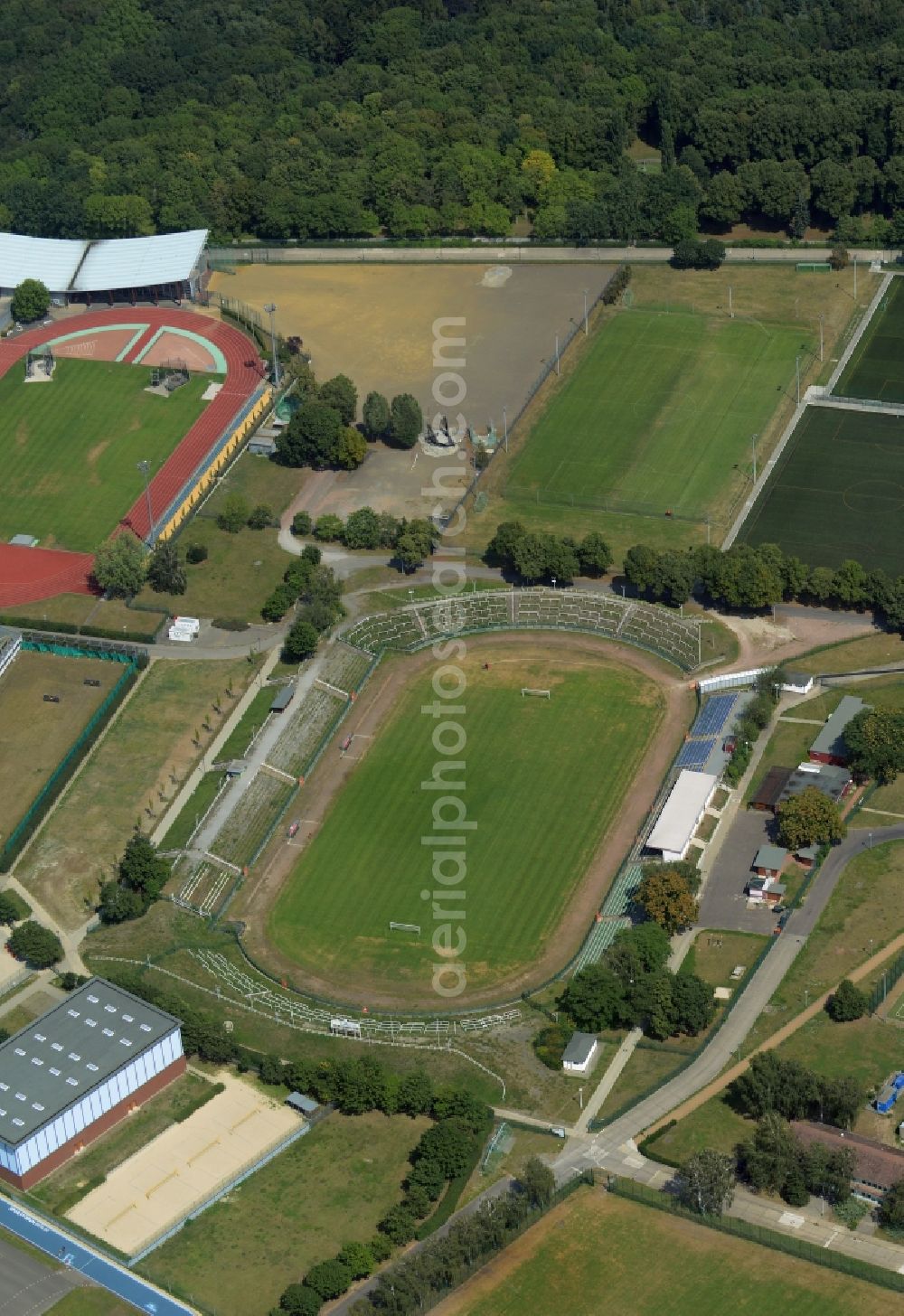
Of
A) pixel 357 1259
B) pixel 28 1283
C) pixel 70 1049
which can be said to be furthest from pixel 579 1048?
pixel 28 1283

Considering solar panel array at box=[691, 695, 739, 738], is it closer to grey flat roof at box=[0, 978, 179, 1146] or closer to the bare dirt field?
the bare dirt field

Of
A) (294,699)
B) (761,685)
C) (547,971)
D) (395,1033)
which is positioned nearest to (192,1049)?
(395,1033)

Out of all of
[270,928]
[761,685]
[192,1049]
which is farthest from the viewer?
[761,685]

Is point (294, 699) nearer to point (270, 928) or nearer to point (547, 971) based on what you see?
point (270, 928)

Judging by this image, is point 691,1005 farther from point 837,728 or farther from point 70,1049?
point 70,1049

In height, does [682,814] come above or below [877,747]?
above

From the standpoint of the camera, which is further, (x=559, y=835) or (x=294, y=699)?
(x=294, y=699)

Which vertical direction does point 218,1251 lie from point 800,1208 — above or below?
above
